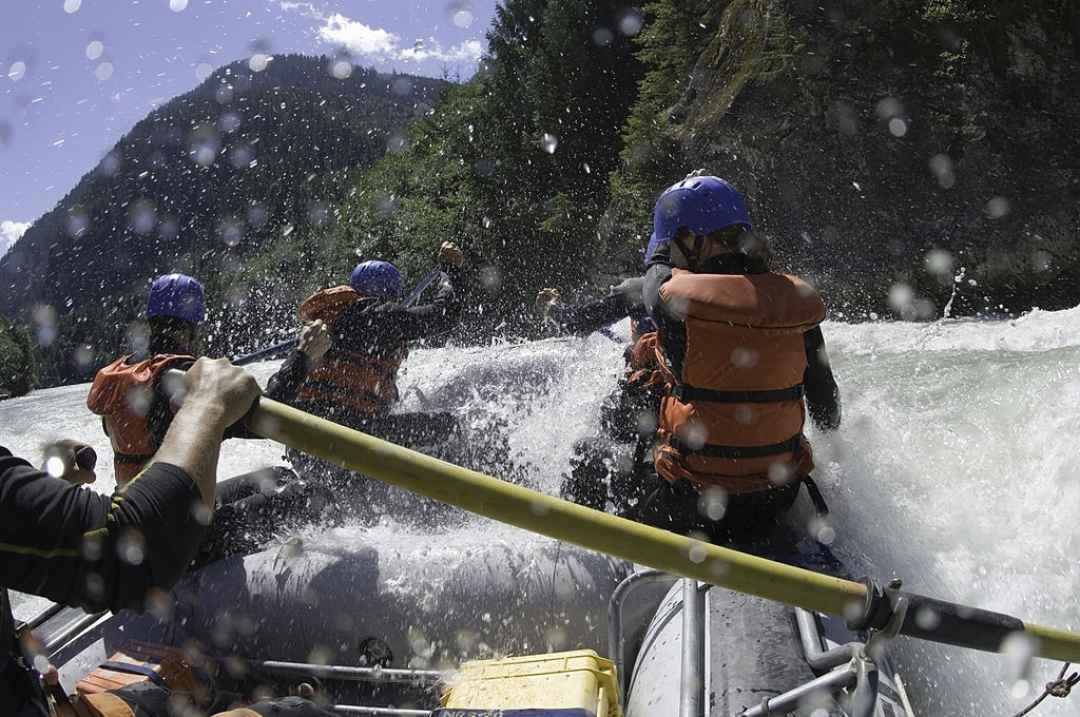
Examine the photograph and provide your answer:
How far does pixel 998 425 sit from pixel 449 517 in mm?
3554

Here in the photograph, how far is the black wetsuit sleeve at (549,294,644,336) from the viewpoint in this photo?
157 inches

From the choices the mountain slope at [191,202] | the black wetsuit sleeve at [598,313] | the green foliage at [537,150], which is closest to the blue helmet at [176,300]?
the black wetsuit sleeve at [598,313]

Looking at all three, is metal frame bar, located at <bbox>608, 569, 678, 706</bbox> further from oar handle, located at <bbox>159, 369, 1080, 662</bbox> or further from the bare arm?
the bare arm

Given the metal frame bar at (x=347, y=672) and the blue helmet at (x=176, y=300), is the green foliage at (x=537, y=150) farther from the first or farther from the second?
the metal frame bar at (x=347, y=672)

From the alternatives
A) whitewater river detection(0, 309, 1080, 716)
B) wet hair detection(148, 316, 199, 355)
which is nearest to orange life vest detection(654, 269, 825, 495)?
whitewater river detection(0, 309, 1080, 716)

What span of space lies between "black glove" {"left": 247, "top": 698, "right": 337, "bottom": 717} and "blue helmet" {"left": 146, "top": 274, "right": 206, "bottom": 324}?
7.36 feet

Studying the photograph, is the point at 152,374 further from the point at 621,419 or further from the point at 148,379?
the point at 621,419

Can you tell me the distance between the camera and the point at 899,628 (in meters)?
1.54

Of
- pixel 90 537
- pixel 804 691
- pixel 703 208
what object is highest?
pixel 90 537

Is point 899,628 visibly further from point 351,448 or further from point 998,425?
point 998,425

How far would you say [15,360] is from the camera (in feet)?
169

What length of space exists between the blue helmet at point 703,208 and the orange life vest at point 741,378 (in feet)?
1.20

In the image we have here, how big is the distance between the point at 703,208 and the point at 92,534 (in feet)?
7.46

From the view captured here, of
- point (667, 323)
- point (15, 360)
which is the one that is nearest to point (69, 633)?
point (667, 323)
